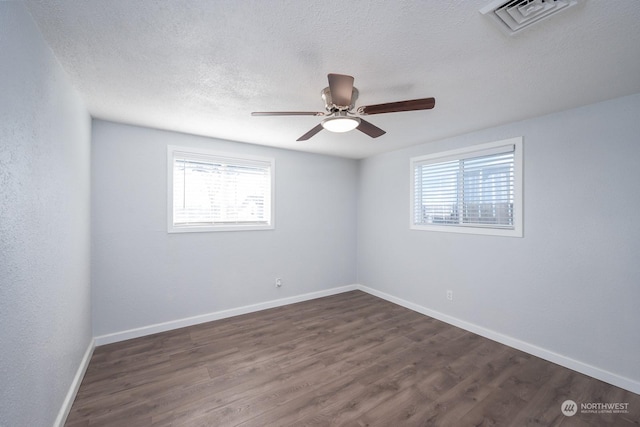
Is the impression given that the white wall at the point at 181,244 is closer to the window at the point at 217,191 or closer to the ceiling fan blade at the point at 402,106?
the window at the point at 217,191

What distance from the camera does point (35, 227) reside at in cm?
139

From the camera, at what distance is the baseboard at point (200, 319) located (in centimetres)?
283

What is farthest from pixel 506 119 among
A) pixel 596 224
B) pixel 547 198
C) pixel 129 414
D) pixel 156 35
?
pixel 129 414

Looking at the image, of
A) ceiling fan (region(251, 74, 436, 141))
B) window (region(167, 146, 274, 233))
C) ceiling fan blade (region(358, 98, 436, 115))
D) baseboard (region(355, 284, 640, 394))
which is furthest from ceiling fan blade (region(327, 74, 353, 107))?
baseboard (region(355, 284, 640, 394))

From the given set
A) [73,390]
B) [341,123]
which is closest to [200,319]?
[73,390]

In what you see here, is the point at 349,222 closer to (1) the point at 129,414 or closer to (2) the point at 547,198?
(2) the point at 547,198

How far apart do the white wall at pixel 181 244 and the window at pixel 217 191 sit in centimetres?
10

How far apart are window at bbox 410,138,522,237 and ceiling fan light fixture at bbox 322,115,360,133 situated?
6.57 ft

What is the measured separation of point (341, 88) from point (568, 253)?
8.59 feet

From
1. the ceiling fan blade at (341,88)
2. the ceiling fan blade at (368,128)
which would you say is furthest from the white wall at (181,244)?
the ceiling fan blade at (341,88)

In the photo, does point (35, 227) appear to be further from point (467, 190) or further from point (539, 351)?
point (539, 351)

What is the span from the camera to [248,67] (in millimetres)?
1761

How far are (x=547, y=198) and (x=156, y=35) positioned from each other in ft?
11.3
